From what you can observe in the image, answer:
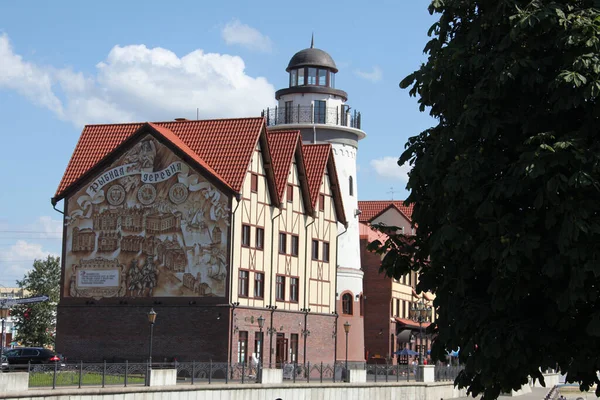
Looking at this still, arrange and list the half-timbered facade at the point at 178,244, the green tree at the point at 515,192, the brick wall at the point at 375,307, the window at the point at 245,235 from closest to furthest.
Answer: the green tree at the point at 515,192 < the half-timbered facade at the point at 178,244 < the window at the point at 245,235 < the brick wall at the point at 375,307

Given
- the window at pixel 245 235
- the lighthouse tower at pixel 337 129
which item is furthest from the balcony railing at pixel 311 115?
the window at pixel 245 235

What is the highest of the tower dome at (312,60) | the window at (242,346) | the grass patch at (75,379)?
the tower dome at (312,60)

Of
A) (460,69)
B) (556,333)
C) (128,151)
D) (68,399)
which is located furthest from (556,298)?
(128,151)

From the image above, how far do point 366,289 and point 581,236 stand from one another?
2680 inches

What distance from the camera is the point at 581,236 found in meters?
17.1

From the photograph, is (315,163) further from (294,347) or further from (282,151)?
(294,347)

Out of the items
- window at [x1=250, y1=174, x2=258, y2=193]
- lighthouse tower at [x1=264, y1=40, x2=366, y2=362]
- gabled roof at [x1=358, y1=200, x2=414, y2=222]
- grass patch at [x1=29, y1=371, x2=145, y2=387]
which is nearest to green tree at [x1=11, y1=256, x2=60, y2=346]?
gabled roof at [x1=358, y1=200, x2=414, y2=222]

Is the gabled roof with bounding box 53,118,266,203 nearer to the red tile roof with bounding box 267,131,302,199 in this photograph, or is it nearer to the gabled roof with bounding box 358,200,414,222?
the red tile roof with bounding box 267,131,302,199

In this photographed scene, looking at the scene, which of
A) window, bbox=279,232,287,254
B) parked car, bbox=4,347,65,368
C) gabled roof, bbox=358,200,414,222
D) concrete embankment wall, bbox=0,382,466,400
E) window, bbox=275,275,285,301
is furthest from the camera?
gabled roof, bbox=358,200,414,222

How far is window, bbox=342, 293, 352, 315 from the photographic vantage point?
70.6 metres

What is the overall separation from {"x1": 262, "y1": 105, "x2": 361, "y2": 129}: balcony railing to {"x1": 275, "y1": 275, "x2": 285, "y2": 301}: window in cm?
1288

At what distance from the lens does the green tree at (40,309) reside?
99688mm

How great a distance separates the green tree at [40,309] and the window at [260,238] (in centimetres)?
4404

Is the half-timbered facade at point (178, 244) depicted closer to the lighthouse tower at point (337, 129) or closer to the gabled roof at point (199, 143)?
the gabled roof at point (199, 143)
